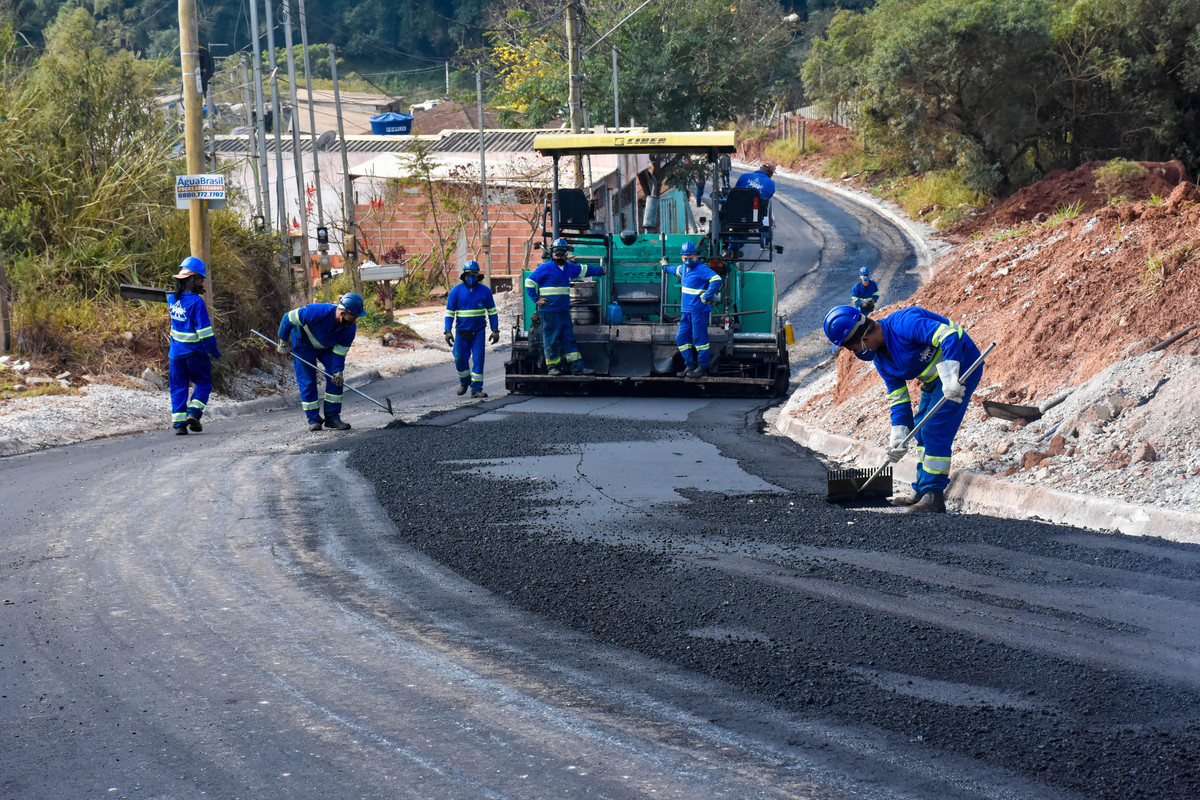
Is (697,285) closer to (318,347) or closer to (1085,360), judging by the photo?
(318,347)

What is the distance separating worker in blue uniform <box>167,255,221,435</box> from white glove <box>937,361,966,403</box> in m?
7.01

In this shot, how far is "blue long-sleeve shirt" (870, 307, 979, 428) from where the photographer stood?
23.4 feet

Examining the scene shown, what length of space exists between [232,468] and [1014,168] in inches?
1110

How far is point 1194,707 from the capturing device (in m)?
4.07

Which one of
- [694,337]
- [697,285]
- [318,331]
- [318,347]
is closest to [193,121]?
[318,331]

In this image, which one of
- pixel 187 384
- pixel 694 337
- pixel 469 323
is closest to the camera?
pixel 187 384

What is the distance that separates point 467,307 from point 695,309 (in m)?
2.67

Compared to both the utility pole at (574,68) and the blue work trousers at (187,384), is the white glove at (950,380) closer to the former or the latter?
the blue work trousers at (187,384)

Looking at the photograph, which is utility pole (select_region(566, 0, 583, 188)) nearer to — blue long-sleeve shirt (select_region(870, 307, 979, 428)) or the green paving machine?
the green paving machine

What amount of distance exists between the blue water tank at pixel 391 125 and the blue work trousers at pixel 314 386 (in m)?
26.6

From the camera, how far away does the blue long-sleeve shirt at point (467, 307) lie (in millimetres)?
13539

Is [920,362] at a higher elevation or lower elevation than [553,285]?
lower

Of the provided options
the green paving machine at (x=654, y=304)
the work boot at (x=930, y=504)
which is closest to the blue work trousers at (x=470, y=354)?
the green paving machine at (x=654, y=304)

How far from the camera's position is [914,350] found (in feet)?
23.9
